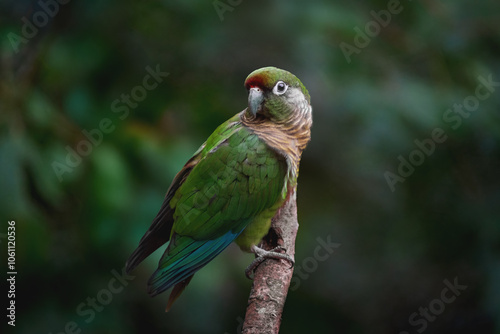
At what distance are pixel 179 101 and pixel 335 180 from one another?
1.35 metres

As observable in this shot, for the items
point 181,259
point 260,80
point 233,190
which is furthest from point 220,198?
point 260,80

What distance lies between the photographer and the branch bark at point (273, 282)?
2.02 metres

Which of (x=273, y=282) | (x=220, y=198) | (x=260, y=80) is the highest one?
(x=260, y=80)

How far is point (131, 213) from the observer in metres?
2.93

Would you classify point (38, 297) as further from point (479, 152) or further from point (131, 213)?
point (479, 152)

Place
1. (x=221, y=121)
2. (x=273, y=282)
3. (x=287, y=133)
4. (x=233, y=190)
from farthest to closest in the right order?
(x=221, y=121) → (x=287, y=133) → (x=233, y=190) → (x=273, y=282)

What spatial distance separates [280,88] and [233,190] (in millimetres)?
499

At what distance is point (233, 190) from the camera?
7.75 ft

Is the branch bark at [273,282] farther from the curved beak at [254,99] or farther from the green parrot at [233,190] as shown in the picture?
the curved beak at [254,99]

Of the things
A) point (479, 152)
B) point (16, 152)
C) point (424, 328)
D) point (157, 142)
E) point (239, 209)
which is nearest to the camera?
point (239, 209)

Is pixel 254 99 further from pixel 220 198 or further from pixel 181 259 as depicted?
pixel 181 259

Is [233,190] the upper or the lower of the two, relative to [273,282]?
upper

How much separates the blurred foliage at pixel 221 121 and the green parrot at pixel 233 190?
601mm

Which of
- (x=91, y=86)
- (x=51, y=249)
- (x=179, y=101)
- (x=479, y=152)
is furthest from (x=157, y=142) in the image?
(x=479, y=152)
